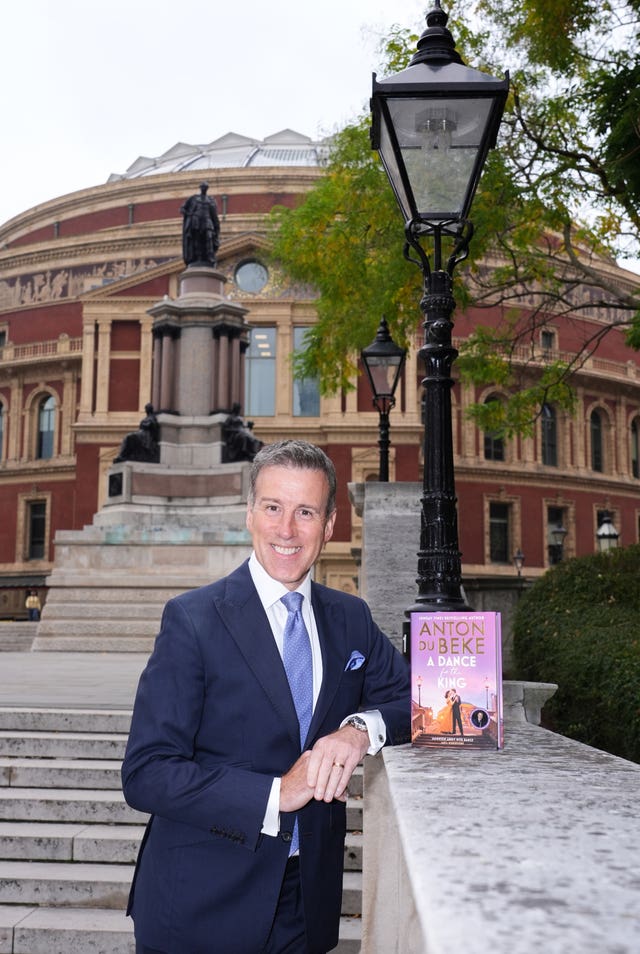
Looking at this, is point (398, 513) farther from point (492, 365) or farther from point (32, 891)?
point (492, 365)

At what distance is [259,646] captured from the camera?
8.02ft

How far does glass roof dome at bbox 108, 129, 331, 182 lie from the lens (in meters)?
59.5

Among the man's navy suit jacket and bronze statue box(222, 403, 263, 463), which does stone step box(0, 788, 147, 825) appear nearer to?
the man's navy suit jacket

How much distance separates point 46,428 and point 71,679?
1545 inches

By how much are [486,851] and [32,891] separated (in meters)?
4.12

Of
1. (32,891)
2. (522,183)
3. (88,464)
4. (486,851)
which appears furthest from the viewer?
(88,464)

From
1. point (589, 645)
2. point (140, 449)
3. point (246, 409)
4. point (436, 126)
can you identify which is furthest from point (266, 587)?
point (246, 409)

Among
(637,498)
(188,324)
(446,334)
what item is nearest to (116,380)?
(188,324)

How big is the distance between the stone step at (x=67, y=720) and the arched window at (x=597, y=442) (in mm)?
44519

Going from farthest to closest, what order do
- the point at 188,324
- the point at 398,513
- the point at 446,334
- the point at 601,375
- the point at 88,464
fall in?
the point at 601,375
the point at 88,464
the point at 188,324
the point at 398,513
the point at 446,334

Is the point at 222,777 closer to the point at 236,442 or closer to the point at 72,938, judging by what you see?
the point at 72,938

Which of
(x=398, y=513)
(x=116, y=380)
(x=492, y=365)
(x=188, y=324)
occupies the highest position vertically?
(x=116, y=380)

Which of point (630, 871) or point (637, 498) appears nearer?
point (630, 871)

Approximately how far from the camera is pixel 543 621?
31.7ft
